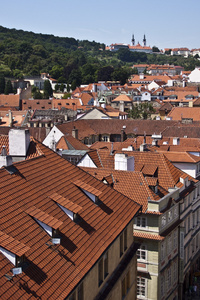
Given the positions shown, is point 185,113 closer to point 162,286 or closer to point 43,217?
point 162,286

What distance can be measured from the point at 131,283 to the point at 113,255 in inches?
141

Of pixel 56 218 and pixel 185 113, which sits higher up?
pixel 185 113

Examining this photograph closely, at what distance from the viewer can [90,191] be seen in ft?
57.2

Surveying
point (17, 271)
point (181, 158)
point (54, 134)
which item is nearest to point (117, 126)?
point (54, 134)

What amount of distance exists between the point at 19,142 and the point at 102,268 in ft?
22.2

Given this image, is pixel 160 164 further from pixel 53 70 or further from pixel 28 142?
pixel 53 70

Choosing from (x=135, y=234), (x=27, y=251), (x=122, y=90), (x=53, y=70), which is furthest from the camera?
(x=53, y=70)

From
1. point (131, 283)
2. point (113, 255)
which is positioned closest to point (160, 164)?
point (131, 283)

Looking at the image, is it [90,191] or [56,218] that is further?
[90,191]

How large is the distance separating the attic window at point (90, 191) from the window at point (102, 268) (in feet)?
A: 7.60

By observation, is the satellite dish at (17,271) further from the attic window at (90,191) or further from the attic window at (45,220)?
the attic window at (90,191)

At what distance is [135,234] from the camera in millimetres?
26031

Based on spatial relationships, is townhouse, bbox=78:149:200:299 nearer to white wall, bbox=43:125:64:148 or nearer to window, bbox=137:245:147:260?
window, bbox=137:245:147:260

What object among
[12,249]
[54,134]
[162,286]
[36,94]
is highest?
[36,94]
